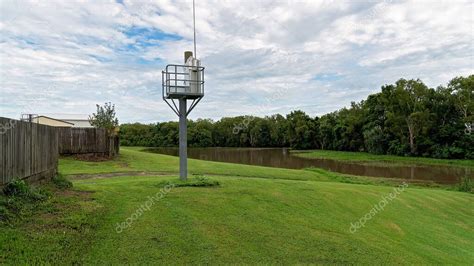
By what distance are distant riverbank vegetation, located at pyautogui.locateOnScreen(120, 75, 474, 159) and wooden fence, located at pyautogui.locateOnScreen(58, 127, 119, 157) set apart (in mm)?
48214

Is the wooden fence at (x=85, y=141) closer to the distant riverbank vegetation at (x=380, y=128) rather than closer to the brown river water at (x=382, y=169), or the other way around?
the brown river water at (x=382, y=169)

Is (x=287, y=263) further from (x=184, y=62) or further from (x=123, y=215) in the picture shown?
(x=184, y=62)

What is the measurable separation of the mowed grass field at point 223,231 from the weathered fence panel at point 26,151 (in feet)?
3.31

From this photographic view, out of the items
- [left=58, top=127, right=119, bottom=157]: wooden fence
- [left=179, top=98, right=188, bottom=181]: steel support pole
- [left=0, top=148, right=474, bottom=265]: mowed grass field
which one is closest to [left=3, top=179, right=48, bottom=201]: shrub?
[left=0, top=148, right=474, bottom=265]: mowed grass field

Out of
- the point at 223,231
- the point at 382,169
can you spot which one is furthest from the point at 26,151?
the point at 382,169

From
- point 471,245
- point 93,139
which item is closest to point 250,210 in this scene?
point 471,245

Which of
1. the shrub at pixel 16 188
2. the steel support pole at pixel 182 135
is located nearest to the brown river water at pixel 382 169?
the steel support pole at pixel 182 135

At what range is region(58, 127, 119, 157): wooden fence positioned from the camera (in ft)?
90.4

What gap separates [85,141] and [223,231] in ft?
76.3

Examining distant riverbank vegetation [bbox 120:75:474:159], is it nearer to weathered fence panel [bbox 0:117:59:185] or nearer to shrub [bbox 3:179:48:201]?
weathered fence panel [bbox 0:117:59:185]

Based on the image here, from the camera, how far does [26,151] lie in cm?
941

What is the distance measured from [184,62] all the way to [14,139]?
25.8 ft

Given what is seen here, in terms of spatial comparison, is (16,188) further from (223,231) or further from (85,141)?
(85,141)

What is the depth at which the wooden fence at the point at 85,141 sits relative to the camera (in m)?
27.5
